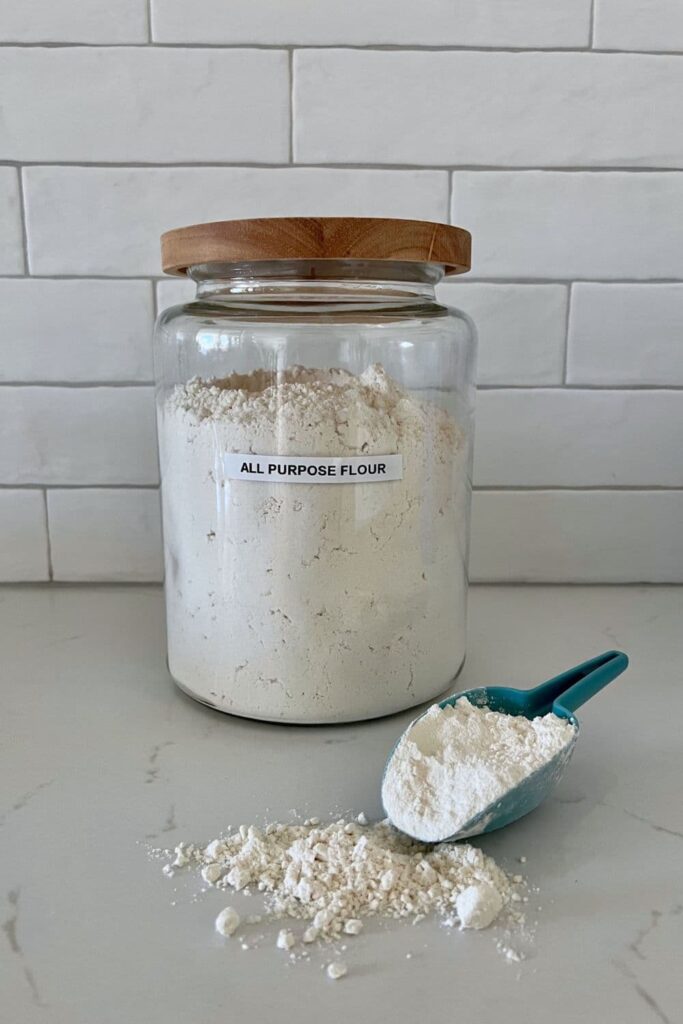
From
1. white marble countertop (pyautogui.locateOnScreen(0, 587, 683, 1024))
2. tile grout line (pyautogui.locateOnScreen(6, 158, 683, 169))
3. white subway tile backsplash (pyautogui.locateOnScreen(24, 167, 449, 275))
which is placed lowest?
white marble countertop (pyautogui.locateOnScreen(0, 587, 683, 1024))

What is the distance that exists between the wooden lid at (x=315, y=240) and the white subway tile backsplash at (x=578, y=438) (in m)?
0.33

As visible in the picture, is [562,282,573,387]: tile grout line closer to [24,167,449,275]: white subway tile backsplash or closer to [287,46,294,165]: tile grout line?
[24,167,449,275]: white subway tile backsplash

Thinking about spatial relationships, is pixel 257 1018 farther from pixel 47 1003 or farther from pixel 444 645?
pixel 444 645

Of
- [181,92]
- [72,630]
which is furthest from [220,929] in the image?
[181,92]

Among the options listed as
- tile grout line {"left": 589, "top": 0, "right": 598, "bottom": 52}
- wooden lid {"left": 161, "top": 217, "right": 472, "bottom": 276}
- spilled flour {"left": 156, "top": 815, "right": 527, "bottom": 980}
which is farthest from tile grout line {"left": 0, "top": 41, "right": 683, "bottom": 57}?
spilled flour {"left": 156, "top": 815, "right": 527, "bottom": 980}

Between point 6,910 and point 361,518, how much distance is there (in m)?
0.28

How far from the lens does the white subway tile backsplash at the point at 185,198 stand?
771 millimetres

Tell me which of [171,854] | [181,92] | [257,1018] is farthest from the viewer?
[181,92]

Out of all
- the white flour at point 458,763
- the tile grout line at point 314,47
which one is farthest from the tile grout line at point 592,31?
the white flour at point 458,763

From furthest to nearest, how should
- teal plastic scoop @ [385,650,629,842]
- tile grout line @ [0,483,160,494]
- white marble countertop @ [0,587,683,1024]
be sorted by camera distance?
tile grout line @ [0,483,160,494] < teal plastic scoop @ [385,650,629,842] < white marble countertop @ [0,587,683,1024]

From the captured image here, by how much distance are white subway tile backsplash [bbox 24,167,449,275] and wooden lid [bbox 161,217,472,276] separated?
0.90 feet

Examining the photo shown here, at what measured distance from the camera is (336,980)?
0.37 meters

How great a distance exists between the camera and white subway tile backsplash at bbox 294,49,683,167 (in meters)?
0.75

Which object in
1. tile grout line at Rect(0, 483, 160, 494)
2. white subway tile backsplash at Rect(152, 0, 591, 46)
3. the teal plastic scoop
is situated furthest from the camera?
tile grout line at Rect(0, 483, 160, 494)
